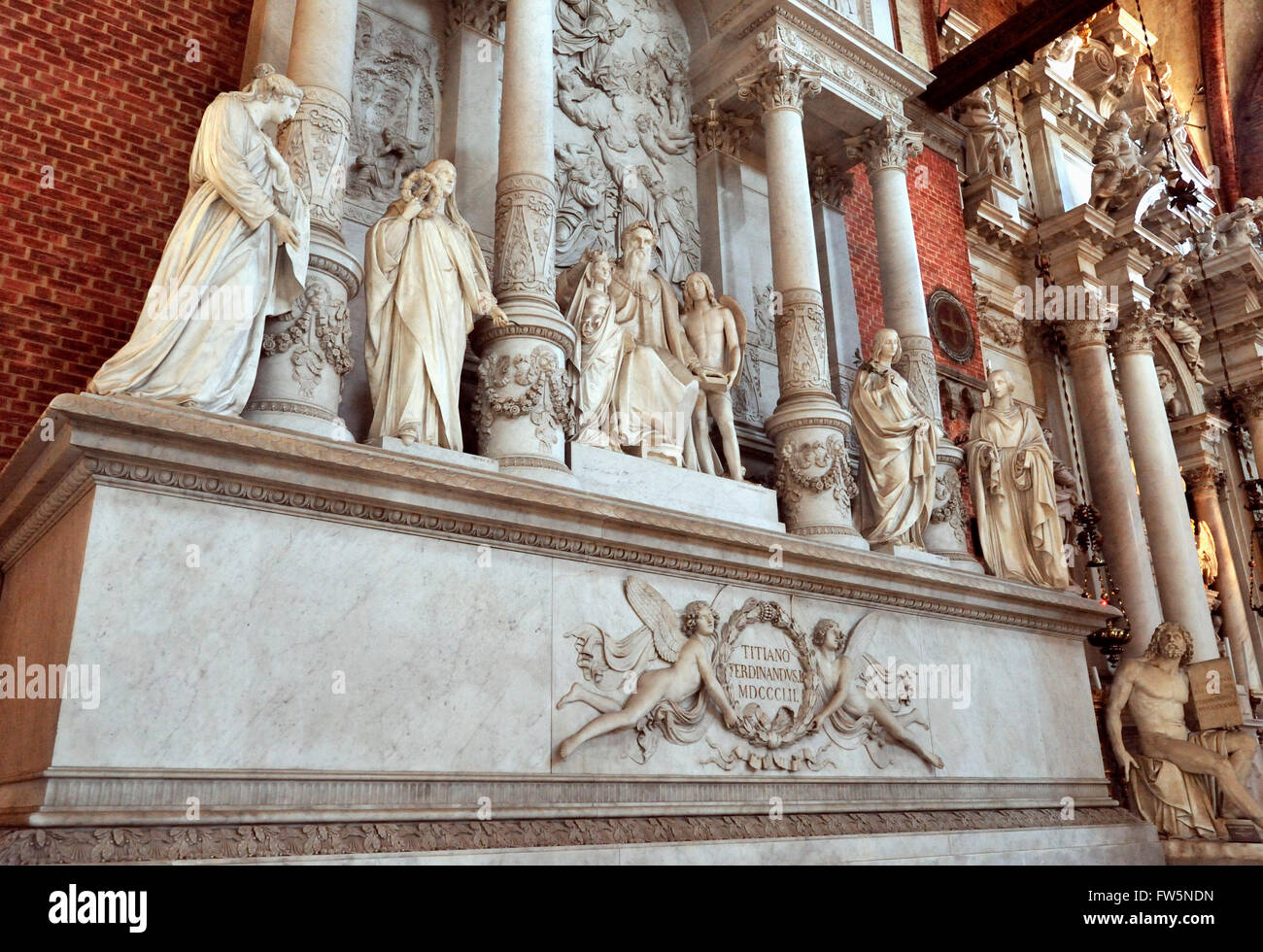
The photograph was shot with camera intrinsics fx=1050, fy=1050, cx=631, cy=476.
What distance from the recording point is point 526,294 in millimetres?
6641

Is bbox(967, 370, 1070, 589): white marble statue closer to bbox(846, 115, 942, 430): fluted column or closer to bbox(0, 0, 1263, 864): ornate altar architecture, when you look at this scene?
bbox(0, 0, 1263, 864): ornate altar architecture

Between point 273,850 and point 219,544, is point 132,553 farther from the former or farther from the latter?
point 273,850

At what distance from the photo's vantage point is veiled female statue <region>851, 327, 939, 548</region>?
8508 millimetres

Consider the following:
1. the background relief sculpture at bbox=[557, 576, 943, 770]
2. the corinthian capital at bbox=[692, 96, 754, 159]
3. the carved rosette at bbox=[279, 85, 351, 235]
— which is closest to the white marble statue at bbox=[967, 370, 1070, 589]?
the background relief sculpture at bbox=[557, 576, 943, 770]

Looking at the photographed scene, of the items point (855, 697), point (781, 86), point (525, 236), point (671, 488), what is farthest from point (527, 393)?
point (781, 86)

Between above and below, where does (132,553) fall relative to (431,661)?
above

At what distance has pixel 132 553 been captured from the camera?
14.5 feet

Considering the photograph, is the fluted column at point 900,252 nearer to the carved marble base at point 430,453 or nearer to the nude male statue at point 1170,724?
the nude male statue at point 1170,724

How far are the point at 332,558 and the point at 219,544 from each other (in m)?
0.53

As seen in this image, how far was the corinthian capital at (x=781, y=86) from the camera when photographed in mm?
9531

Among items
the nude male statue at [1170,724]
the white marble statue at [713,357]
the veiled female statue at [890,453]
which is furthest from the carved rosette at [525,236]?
the nude male statue at [1170,724]

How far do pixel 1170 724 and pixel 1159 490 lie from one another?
5.80m

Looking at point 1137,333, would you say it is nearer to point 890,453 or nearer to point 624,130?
point 890,453
